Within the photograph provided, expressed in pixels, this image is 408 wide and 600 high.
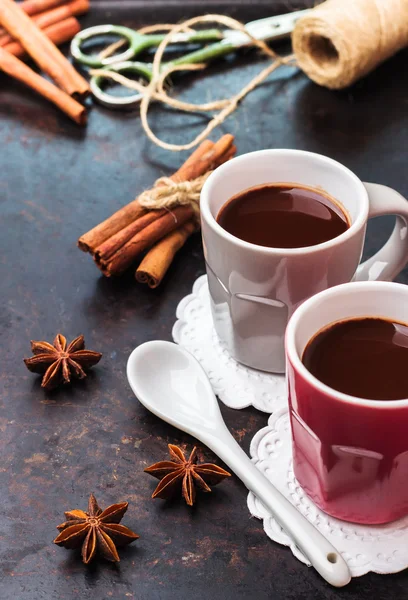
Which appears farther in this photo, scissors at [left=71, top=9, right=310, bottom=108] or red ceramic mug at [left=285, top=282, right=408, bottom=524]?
scissors at [left=71, top=9, right=310, bottom=108]

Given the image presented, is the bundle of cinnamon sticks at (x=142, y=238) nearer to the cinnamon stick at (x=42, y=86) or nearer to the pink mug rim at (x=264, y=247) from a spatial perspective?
the pink mug rim at (x=264, y=247)

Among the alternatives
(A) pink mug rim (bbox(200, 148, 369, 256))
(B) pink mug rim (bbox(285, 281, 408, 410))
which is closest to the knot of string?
(A) pink mug rim (bbox(200, 148, 369, 256))

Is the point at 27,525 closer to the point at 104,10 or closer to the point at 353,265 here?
the point at 353,265

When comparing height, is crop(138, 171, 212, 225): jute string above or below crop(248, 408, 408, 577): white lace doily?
above

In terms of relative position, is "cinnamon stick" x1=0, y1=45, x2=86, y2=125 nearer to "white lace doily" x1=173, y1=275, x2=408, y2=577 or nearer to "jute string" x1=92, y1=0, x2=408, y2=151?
"jute string" x1=92, y1=0, x2=408, y2=151

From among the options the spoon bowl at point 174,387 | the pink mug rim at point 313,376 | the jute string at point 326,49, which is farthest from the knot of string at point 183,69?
the pink mug rim at point 313,376

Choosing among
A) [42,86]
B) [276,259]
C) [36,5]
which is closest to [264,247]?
[276,259]

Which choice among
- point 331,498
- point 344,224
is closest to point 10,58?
point 344,224

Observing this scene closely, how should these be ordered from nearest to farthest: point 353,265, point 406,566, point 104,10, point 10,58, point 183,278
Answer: point 406,566 < point 353,265 < point 183,278 < point 10,58 < point 104,10

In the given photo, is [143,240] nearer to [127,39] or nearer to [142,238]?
[142,238]
